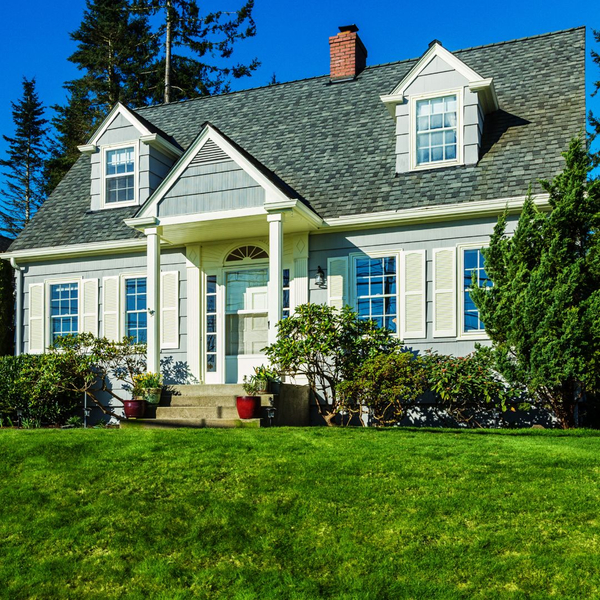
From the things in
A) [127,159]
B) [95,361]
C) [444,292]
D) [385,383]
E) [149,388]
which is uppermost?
[127,159]

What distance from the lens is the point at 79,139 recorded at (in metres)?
29.5

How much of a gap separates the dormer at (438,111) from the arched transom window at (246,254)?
2.80m

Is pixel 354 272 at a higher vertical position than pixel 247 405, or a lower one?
higher

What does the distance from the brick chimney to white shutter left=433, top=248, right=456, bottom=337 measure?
5.59 metres

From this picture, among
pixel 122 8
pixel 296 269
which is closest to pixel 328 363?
pixel 296 269

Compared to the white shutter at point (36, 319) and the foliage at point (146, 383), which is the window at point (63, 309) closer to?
the white shutter at point (36, 319)

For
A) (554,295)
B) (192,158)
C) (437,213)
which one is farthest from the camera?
(192,158)

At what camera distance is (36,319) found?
582 inches

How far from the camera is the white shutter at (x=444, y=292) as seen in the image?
38.5 feet

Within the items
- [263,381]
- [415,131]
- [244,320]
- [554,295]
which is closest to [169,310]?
[244,320]

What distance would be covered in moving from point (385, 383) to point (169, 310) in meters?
4.79

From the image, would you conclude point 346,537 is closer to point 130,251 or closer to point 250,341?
point 250,341

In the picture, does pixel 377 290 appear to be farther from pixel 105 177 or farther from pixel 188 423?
pixel 105 177

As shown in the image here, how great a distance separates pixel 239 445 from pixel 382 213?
5.52 m
